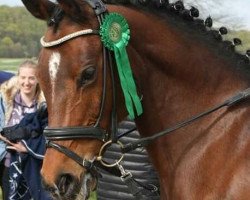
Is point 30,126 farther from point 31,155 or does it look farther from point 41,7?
point 41,7

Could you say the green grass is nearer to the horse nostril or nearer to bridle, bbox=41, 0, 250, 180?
bridle, bbox=41, 0, 250, 180

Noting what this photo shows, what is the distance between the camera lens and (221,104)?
276cm

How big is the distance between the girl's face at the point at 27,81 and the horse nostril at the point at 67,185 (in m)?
2.78

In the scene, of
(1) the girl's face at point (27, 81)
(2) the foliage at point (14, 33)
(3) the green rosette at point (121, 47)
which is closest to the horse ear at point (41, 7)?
(3) the green rosette at point (121, 47)

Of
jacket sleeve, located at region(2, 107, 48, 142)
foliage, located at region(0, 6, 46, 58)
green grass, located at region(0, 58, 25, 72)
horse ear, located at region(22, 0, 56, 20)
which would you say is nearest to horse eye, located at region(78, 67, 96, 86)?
horse ear, located at region(22, 0, 56, 20)

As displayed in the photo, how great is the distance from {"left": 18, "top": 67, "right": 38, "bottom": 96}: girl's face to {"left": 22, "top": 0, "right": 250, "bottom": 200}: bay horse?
2450mm

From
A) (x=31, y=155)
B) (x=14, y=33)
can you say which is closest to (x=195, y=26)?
(x=31, y=155)

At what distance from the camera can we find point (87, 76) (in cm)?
264

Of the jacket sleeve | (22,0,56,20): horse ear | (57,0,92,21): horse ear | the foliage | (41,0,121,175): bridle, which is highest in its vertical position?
the foliage

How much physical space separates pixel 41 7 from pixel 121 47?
1.63 feet

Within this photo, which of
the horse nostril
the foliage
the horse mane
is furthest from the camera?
the foliage

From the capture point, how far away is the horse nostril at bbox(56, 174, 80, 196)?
2.61m

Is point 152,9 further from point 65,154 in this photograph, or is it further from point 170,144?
point 65,154

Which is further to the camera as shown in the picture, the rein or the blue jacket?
the blue jacket
